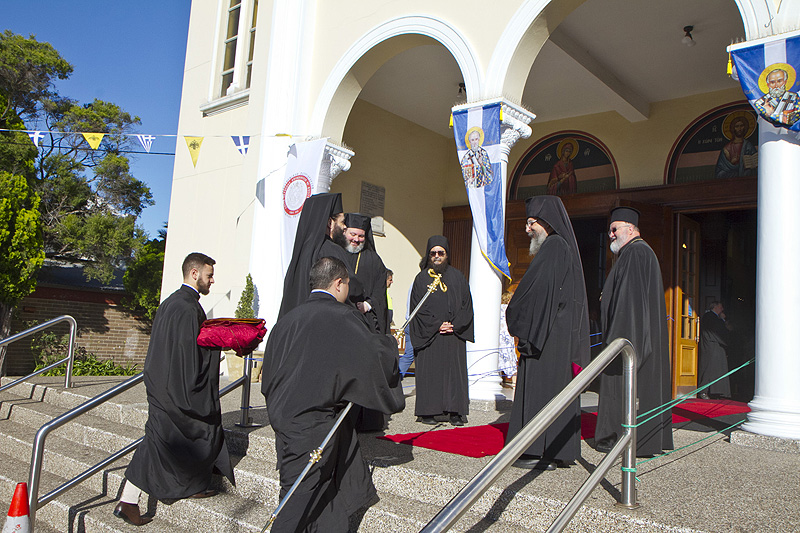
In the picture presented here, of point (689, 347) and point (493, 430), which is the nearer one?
point (493, 430)

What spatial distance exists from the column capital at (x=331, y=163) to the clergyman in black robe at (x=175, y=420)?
17.8 ft

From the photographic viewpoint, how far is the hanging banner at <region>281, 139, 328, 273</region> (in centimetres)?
958

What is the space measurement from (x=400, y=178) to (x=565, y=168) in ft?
10.4

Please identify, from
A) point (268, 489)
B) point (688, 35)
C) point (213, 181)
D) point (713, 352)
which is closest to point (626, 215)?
point (268, 489)

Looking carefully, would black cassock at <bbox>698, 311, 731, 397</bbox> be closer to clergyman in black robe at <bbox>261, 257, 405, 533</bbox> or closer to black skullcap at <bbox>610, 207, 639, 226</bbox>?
black skullcap at <bbox>610, 207, 639, 226</bbox>

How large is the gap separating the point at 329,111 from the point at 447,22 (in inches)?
97.5

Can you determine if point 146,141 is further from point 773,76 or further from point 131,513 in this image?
point 773,76

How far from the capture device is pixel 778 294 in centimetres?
525

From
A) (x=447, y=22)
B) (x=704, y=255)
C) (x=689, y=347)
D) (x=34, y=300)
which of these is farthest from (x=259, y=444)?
(x=34, y=300)

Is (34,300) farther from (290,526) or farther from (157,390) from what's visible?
(290,526)

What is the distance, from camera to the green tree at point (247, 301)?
31.2ft

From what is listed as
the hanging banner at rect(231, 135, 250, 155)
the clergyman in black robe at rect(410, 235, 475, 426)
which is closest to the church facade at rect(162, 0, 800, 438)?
the hanging banner at rect(231, 135, 250, 155)

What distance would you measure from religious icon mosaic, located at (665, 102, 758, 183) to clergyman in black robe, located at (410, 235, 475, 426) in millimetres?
5635

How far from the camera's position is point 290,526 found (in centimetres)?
327
